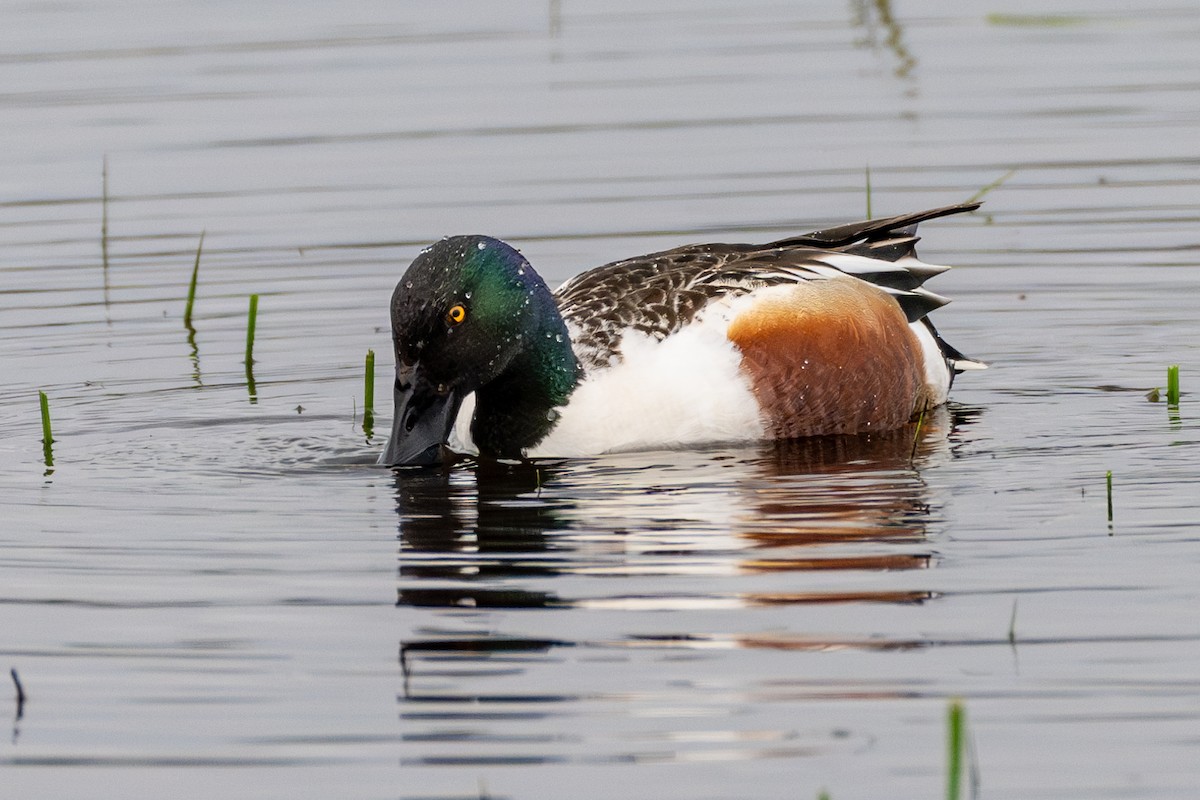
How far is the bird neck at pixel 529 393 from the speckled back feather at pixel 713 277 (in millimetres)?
109

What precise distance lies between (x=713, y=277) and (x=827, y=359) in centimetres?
51

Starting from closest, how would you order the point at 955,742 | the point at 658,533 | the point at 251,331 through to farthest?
the point at 955,742 < the point at 658,533 < the point at 251,331

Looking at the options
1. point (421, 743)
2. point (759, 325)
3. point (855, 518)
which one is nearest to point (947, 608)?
point (855, 518)

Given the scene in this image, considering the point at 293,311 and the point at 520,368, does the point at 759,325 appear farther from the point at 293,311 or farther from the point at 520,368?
the point at 293,311

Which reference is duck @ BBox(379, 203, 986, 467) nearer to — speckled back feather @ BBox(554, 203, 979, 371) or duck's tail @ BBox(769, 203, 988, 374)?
speckled back feather @ BBox(554, 203, 979, 371)

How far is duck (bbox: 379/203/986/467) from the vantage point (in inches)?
295

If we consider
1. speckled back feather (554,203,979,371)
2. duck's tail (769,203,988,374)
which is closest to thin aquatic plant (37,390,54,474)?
speckled back feather (554,203,979,371)

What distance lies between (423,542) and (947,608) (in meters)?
1.72

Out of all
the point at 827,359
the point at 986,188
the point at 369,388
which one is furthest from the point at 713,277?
the point at 986,188

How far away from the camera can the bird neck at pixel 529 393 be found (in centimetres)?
764

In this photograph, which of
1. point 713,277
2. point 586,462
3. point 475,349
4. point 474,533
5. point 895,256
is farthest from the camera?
point 895,256

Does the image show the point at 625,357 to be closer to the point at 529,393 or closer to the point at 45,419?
the point at 529,393

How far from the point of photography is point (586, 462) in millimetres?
7668

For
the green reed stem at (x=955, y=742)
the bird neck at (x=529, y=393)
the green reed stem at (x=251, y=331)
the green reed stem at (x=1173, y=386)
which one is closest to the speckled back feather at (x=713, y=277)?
the bird neck at (x=529, y=393)
